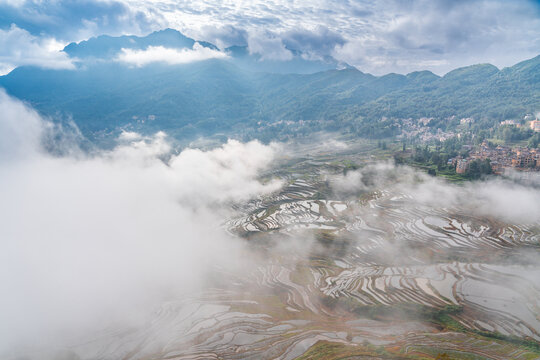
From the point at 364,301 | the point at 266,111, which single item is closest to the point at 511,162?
the point at 364,301

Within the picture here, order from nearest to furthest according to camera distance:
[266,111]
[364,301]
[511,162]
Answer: [364,301]
[511,162]
[266,111]

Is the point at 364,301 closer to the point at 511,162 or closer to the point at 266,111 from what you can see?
the point at 511,162

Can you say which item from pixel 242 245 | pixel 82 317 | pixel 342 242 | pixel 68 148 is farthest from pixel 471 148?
pixel 68 148

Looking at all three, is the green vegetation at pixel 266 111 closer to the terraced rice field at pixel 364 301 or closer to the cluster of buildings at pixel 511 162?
the cluster of buildings at pixel 511 162

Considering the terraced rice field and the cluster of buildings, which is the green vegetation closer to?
the cluster of buildings

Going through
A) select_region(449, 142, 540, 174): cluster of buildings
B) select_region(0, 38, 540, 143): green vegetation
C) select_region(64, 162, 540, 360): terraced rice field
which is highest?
select_region(0, 38, 540, 143): green vegetation

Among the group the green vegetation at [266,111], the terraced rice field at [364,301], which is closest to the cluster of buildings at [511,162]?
the terraced rice field at [364,301]

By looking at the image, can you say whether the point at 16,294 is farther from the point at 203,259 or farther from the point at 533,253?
the point at 533,253

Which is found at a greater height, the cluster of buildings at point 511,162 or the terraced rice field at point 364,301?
the cluster of buildings at point 511,162

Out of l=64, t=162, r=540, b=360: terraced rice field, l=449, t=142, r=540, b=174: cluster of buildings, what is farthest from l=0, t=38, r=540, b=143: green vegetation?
l=64, t=162, r=540, b=360: terraced rice field
